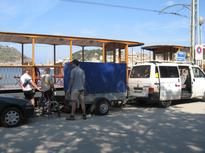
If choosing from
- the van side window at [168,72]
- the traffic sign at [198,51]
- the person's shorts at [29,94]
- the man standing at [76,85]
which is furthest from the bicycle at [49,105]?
the traffic sign at [198,51]

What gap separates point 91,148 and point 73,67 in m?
4.56

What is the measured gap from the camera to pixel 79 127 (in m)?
9.25

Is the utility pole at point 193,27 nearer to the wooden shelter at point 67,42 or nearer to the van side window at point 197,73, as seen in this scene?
the van side window at point 197,73

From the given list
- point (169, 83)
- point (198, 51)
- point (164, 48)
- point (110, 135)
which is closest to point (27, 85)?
point (110, 135)

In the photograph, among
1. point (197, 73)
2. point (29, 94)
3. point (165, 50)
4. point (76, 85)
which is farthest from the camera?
point (165, 50)

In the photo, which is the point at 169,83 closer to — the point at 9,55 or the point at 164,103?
the point at 164,103

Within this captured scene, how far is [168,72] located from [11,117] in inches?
289

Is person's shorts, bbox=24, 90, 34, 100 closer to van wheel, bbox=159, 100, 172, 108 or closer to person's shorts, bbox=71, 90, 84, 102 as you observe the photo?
person's shorts, bbox=71, 90, 84, 102

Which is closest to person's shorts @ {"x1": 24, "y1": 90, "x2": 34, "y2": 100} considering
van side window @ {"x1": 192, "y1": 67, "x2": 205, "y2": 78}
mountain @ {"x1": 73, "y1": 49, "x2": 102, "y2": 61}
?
mountain @ {"x1": 73, "y1": 49, "x2": 102, "y2": 61}

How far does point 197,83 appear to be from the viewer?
1563 cm

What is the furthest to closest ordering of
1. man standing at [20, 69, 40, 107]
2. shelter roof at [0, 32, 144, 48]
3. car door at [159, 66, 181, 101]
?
car door at [159, 66, 181, 101] → shelter roof at [0, 32, 144, 48] → man standing at [20, 69, 40, 107]

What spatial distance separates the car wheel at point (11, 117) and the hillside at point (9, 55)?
12.1ft

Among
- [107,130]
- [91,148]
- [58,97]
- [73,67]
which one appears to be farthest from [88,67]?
[91,148]

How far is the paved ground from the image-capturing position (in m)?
6.89
